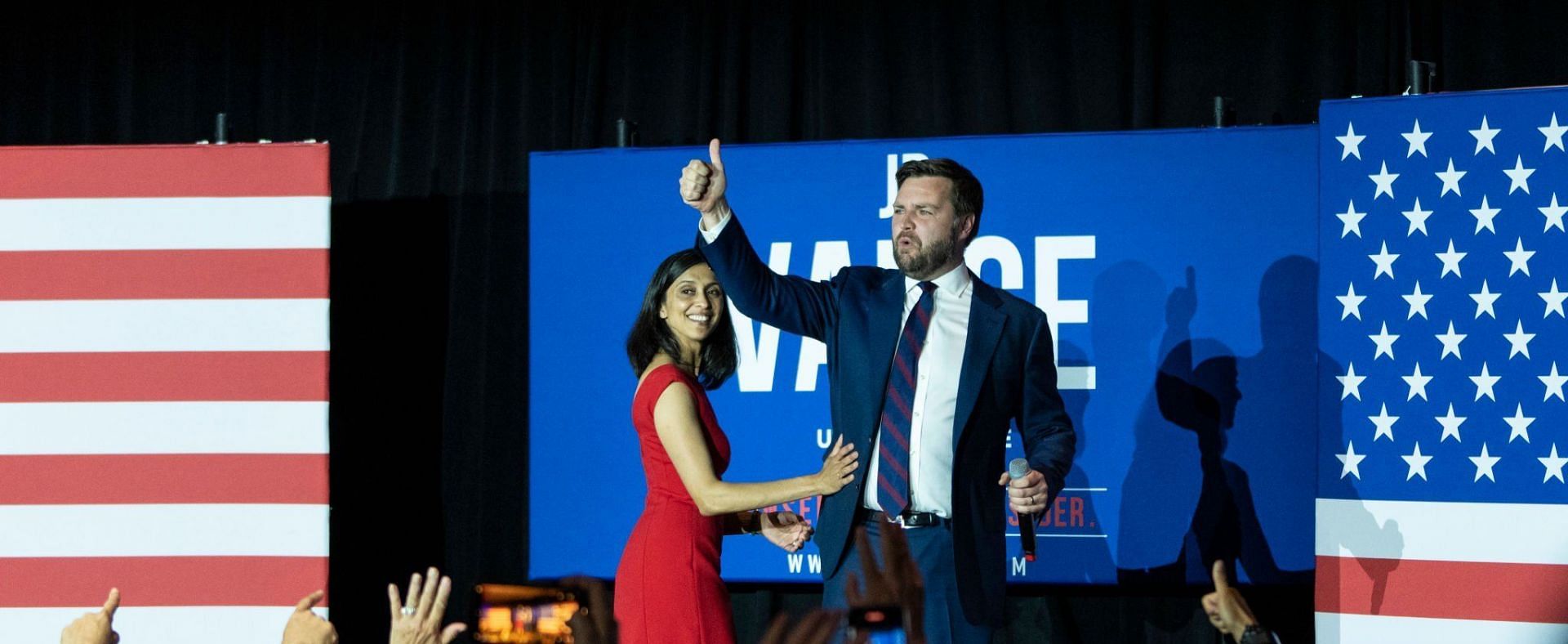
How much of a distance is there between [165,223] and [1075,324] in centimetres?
244

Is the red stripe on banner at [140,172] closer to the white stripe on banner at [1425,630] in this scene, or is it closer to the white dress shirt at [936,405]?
the white dress shirt at [936,405]

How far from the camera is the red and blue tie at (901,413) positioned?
3.17 metres

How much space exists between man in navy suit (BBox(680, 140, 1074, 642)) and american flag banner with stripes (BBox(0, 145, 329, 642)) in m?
1.51

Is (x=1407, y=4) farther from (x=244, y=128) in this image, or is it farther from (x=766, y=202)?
(x=244, y=128)

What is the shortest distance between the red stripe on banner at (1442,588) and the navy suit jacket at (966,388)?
3.18ft

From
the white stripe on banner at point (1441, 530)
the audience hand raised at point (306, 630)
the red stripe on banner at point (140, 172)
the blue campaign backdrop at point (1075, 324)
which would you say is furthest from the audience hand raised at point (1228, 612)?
the red stripe on banner at point (140, 172)

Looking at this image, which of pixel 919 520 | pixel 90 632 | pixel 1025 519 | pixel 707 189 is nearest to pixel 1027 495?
pixel 1025 519

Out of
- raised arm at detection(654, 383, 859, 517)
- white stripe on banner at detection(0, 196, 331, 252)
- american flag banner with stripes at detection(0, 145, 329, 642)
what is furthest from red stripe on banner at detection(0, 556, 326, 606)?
raised arm at detection(654, 383, 859, 517)

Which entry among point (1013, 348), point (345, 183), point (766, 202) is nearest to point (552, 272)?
point (766, 202)

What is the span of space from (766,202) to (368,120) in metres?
1.47

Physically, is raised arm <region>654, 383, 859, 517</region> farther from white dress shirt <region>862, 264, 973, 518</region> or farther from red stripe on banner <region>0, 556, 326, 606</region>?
red stripe on banner <region>0, 556, 326, 606</region>

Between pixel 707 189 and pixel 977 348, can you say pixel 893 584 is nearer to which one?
pixel 977 348

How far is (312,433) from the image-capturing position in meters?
4.16

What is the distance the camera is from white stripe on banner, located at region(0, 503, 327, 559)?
4133 mm
